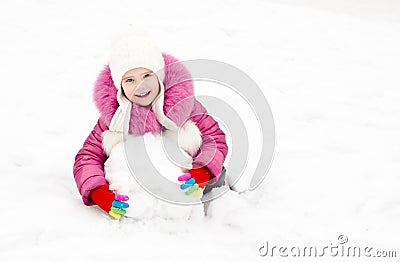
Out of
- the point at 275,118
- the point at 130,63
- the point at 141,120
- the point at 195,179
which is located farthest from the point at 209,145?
the point at 275,118

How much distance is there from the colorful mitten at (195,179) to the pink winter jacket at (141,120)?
23mm

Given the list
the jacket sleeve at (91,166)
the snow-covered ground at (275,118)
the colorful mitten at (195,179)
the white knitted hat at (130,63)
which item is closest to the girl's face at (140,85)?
the white knitted hat at (130,63)

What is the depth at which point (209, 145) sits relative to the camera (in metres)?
1.77

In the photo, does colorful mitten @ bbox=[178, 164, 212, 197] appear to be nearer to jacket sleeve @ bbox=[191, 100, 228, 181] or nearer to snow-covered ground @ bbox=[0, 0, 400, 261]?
jacket sleeve @ bbox=[191, 100, 228, 181]

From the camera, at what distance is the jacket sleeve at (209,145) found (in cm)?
172

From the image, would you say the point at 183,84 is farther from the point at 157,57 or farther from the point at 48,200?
the point at 48,200

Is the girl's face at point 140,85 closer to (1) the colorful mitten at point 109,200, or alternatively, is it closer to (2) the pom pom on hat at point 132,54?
(2) the pom pom on hat at point 132,54

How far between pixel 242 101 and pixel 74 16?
1799mm

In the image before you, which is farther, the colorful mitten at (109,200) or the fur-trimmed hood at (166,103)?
the fur-trimmed hood at (166,103)

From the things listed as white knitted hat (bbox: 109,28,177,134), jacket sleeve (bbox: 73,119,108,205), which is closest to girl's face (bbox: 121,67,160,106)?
white knitted hat (bbox: 109,28,177,134)

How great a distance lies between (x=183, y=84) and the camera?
171 centimetres

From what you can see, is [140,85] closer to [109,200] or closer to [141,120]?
[141,120]

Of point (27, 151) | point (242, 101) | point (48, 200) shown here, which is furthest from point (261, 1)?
point (48, 200)

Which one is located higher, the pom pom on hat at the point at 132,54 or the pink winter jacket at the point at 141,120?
the pom pom on hat at the point at 132,54
